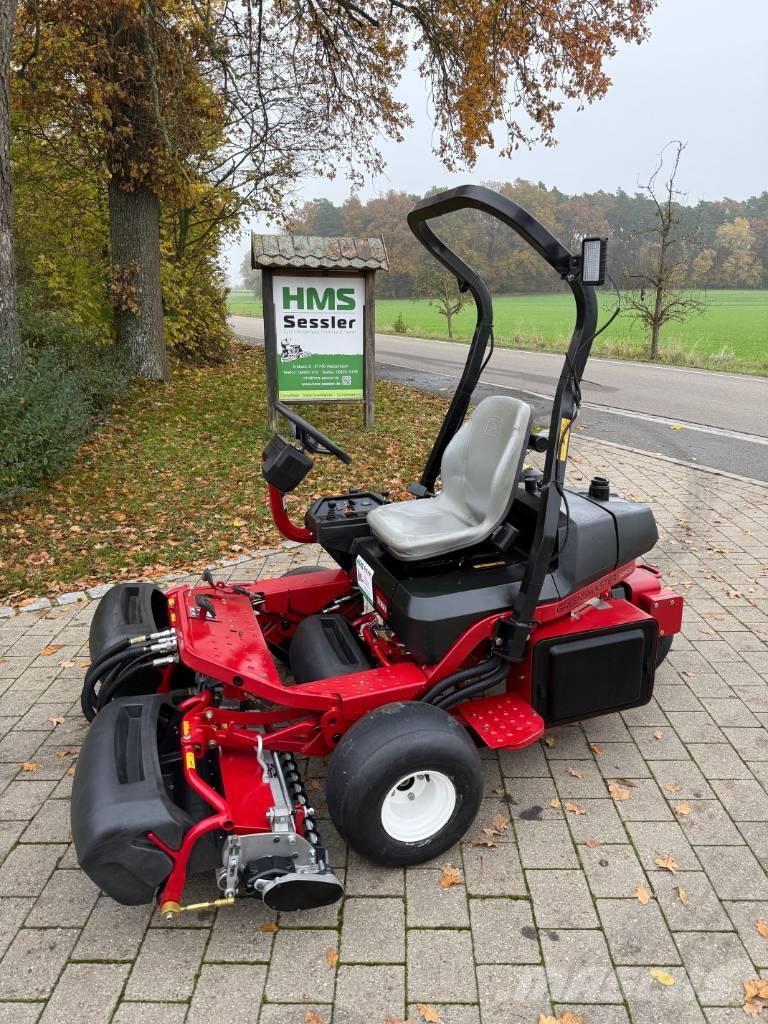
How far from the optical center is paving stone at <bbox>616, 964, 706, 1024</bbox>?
85.9 inches

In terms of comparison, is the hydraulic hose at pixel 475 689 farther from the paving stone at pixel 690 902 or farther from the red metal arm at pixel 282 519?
the red metal arm at pixel 282 519

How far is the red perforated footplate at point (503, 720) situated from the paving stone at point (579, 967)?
687 millimetres

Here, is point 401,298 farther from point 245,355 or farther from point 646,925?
point 646,925

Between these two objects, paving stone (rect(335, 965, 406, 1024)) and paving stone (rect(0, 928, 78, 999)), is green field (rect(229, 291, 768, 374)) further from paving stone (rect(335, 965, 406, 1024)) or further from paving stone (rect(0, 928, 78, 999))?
paving stone (rect(0, 928, 78, 999))

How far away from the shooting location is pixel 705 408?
1201cm

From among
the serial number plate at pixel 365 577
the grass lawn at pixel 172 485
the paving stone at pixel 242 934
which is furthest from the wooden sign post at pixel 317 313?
the paving stone at pixel 242 934

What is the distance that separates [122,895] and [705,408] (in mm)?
11711

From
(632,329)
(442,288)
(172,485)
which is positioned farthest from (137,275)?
(632,329)

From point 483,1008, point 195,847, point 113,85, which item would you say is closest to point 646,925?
point 483,1008

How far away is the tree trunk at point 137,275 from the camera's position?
10.7 meters

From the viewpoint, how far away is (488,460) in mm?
3416

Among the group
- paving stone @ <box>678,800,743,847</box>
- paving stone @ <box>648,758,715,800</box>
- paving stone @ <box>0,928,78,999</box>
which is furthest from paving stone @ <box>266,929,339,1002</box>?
paving stone @ <box>648,758,715,800</box>

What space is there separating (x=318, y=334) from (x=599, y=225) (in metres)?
6.82

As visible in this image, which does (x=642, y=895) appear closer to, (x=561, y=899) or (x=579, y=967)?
(x=561, y=899)
